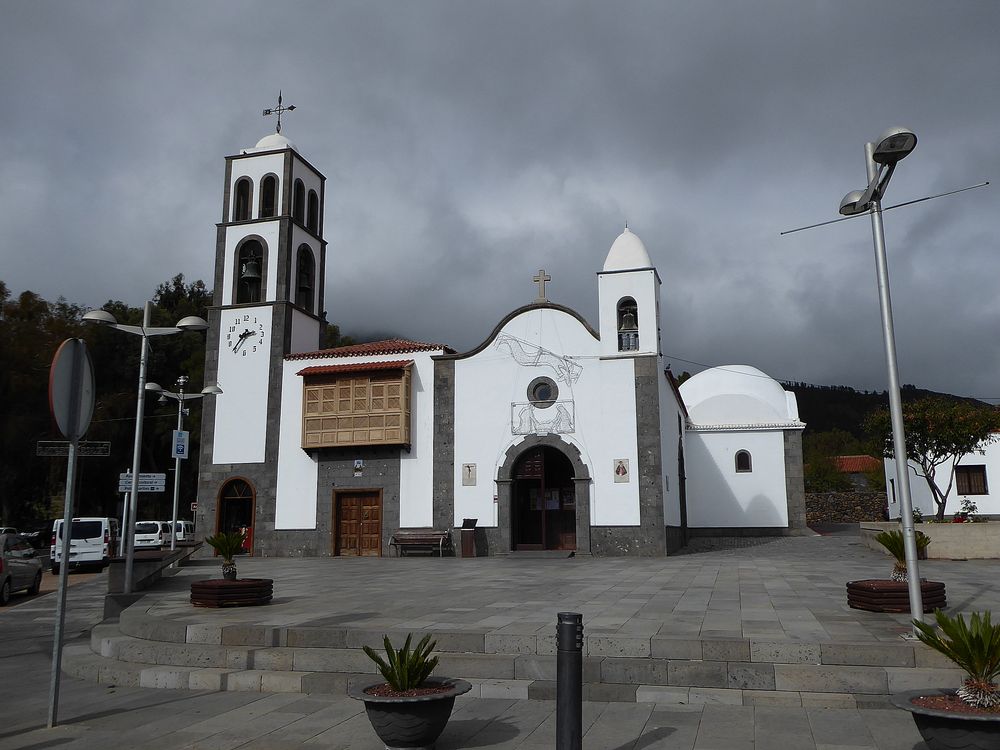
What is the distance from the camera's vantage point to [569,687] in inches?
177

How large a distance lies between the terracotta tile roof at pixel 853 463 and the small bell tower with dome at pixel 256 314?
132 ft

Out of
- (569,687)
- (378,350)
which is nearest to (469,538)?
(378,350)

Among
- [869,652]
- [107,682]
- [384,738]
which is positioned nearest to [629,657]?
[869,652]

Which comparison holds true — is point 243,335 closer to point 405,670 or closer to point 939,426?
point 939,426

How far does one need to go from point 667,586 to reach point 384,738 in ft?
26.0

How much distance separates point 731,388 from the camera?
106 ft

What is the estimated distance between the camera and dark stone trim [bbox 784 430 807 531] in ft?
93.2

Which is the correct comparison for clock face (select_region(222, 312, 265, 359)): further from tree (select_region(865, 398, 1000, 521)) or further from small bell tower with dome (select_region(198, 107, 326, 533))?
tree (select_region(865, 398, 1000, 521))

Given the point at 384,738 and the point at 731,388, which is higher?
the point at 731,388

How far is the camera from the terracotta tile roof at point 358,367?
22.6 metres

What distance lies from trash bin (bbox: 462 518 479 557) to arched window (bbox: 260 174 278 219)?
11.8 meters

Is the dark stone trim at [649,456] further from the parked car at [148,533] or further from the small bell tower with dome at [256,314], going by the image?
the parked car at [148,533]

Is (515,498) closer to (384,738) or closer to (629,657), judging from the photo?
(629,657)

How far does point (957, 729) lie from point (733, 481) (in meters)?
25.8
